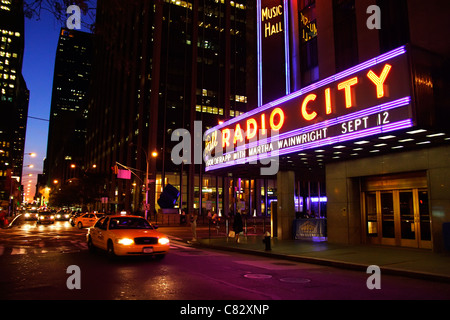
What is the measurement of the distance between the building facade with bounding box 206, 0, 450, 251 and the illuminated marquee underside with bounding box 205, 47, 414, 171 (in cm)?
4

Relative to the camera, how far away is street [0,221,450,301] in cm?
685

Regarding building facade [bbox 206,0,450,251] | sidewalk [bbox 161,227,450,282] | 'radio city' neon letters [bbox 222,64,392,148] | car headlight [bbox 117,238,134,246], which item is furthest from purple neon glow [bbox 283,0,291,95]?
car headlight [bbox 117,238,134,246]

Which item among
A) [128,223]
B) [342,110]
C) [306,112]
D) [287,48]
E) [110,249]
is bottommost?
[110,249]

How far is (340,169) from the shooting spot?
17.5 m

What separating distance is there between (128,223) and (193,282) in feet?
18.8

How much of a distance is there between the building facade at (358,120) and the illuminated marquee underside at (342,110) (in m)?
0.04

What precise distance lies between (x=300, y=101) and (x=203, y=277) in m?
9.39

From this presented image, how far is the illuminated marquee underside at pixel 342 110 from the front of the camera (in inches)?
429

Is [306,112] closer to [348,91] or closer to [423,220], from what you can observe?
[348,91]

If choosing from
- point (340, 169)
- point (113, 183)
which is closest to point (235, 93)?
point (113, 183)

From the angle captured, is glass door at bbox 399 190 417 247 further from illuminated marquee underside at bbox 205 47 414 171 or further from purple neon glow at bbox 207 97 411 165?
purple neon glow at bbox 207 97 411 165

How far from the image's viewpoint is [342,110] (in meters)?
12.9

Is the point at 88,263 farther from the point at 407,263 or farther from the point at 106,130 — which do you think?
the point at 106,130

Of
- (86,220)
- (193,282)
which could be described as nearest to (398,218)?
(193,282)
